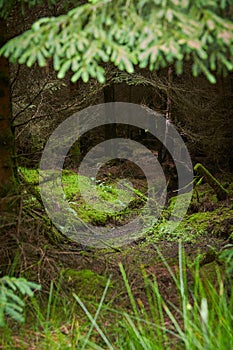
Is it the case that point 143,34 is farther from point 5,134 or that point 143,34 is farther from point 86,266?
point 86,266

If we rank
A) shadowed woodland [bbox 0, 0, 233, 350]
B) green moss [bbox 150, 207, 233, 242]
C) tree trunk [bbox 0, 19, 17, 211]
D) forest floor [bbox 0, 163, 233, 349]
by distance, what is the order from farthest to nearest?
green moss [bbox 150, 207, 233, 242], tree trunk [bbox 0, 19, 17, 211], forest floor [bbox 0, 163, 233, 349], shadowed woodland [bbox 0, 0, 233, 350]

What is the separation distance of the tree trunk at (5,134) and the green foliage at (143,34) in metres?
1.42

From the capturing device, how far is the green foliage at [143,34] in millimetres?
2076

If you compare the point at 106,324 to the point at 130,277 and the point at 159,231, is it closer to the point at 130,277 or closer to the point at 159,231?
the point at 130,277

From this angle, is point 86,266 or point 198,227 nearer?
point 86,266

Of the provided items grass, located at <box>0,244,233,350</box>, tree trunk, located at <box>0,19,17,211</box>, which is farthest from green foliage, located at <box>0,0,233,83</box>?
tree trunk, located at <box>0,19,17,211</box>

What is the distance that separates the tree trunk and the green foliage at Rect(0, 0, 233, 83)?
4.64 ft

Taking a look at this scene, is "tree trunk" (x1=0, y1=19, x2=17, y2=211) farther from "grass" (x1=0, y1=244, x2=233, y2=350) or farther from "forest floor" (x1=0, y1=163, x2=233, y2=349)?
"grass" (x1=0, y1=244, x2=233, y2=350)

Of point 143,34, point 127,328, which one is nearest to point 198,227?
point 127,328

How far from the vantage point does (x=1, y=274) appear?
137 inches

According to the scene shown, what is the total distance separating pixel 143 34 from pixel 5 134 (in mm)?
1957

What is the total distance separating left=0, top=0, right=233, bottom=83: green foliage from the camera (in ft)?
6.81

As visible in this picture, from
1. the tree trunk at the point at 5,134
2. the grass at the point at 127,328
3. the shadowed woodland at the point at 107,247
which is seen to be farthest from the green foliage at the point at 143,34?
the tree trunk at the point at 5,134

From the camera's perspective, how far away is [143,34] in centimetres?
218
